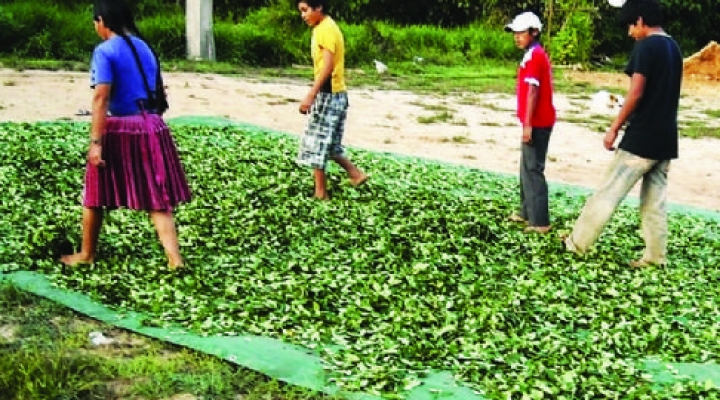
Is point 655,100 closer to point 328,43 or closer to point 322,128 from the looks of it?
point 328,43

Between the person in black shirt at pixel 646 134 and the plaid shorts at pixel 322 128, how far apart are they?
1.75 metres

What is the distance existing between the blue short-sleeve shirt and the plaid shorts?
1.86 metres

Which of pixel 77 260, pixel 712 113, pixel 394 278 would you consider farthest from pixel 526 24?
pixel 712 113

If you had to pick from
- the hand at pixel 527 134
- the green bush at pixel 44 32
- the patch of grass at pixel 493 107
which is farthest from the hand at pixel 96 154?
the green bush at pixel 44 32

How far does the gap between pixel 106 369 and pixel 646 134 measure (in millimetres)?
3199

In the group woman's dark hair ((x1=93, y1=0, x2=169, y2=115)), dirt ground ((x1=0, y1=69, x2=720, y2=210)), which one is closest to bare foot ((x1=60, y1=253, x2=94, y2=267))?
woman's dark hair ((x1=93, y1=0, x2=169, y2=115))

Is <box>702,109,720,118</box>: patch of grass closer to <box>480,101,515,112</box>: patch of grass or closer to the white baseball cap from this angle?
<box>480,101,515,112</box>: patch of grass

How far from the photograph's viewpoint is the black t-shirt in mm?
5324

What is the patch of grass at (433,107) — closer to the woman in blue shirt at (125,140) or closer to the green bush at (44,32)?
the green bush at (44,32)

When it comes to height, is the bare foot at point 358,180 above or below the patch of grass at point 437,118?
above

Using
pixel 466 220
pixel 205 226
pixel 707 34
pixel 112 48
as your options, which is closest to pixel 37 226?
pixel 205 226

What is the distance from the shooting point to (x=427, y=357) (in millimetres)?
3906

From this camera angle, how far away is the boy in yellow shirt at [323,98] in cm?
626

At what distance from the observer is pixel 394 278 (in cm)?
491
